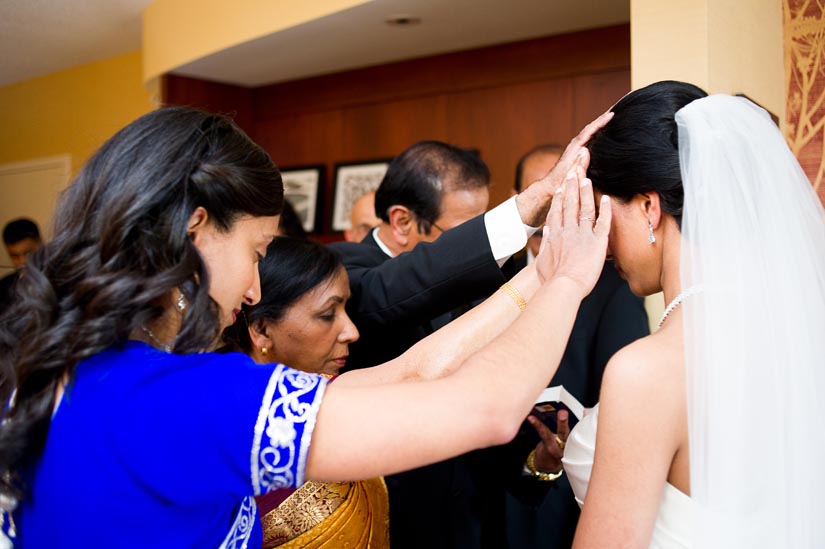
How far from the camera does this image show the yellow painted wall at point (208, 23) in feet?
13.6

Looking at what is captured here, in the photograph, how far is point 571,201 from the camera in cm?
158

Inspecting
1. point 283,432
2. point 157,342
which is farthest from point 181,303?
point 283,432

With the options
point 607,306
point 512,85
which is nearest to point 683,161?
point 607,306

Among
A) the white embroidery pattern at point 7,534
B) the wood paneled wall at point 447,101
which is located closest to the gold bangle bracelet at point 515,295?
the white embroidery pattern at point 7,534

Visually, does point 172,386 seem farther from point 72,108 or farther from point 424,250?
point 72,108

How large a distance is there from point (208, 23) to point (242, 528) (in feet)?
12.8

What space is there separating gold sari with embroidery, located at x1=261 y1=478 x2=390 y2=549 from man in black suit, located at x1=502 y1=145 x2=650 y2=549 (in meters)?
0.52

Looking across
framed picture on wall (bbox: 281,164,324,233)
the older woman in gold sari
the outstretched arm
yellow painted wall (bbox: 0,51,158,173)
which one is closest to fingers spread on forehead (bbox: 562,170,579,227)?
the outstretched arm

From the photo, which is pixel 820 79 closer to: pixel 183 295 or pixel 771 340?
pixel 771 340

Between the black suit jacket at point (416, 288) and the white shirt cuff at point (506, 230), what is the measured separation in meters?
0.02

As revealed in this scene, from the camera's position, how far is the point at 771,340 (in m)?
1.40

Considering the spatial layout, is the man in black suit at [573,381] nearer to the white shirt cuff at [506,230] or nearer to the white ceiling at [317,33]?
the white shirt cuff at [506,230]

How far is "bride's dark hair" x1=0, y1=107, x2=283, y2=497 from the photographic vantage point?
1.15m

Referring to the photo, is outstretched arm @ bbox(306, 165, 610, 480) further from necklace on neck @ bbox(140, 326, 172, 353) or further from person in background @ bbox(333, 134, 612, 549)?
person in background @ bbox(333, 134, 612, 549)
